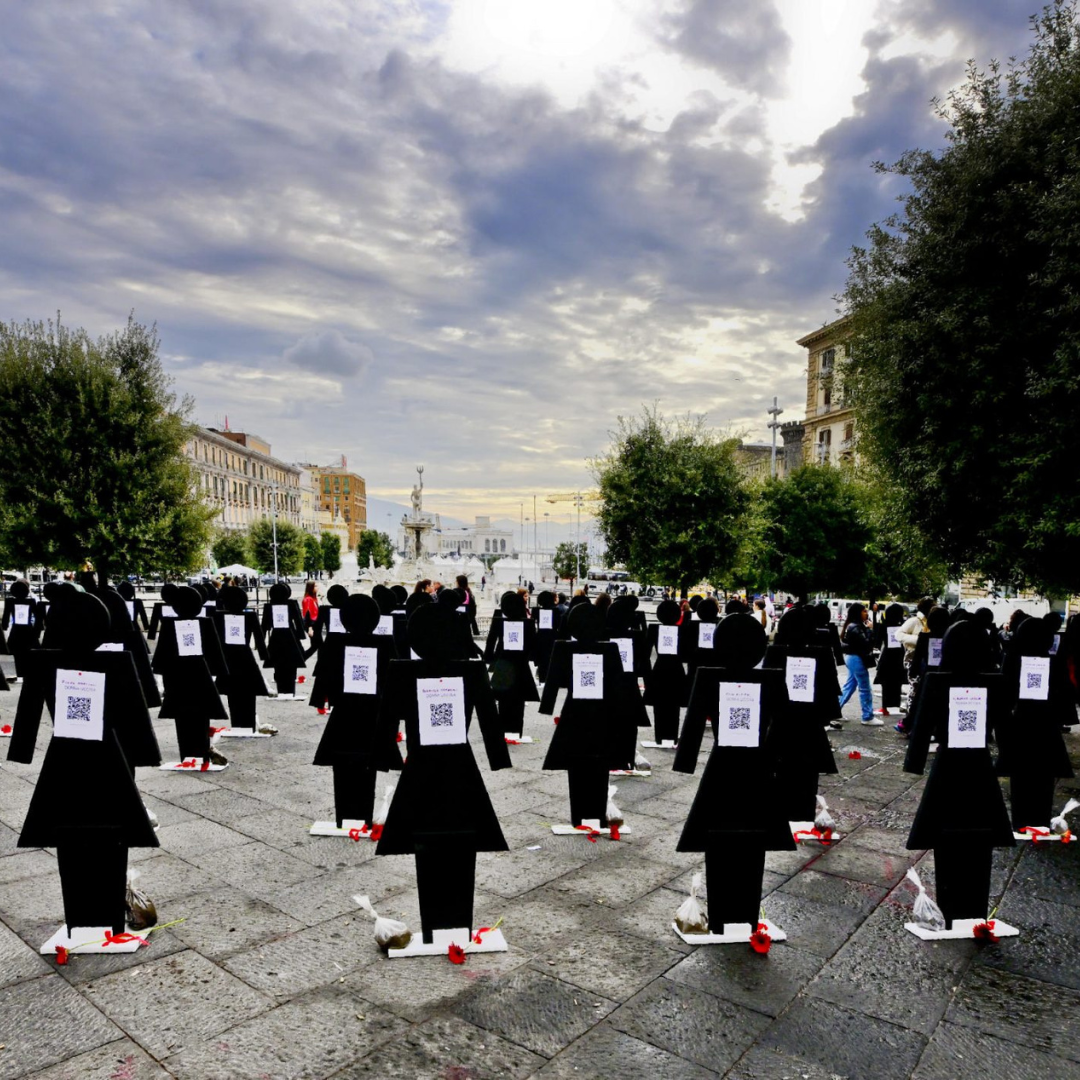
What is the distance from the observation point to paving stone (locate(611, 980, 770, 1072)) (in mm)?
3316

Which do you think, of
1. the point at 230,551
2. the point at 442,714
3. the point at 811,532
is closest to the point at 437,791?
the point at 442,714

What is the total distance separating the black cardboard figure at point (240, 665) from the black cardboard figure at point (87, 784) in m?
4.92

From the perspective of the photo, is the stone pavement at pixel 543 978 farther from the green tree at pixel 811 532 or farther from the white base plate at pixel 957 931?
the green tree at pixel 811 532

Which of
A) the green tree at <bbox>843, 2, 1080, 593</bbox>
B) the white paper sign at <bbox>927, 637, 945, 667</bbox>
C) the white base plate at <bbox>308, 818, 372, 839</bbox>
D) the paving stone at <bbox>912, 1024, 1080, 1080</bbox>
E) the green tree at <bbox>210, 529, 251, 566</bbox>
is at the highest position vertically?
the green tree at <bbox>843, 2, 1080, 593</bbox>

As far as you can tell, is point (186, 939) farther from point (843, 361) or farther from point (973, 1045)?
point (843, 361)

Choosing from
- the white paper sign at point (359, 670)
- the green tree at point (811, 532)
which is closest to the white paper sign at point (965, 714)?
the white paper sign at point (359, 670)

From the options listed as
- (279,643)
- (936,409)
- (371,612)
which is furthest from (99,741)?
(936,409)

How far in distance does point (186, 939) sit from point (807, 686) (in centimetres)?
479

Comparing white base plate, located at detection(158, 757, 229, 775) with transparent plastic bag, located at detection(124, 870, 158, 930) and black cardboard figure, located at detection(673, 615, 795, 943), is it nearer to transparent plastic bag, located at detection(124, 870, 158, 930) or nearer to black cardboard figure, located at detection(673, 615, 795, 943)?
transparent plastic bag, located at detection(124, 870, 158, 930)

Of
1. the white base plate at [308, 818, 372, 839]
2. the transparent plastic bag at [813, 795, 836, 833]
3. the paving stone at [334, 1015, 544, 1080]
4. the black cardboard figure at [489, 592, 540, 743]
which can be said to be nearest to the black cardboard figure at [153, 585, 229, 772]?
the white base plate at [308, 818, 372, 839]

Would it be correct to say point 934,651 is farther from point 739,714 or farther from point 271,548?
point 271,548

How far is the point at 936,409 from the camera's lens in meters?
8.45

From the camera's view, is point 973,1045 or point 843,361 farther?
point 843,361

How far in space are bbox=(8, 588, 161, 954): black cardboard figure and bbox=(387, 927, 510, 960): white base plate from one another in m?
1.50
